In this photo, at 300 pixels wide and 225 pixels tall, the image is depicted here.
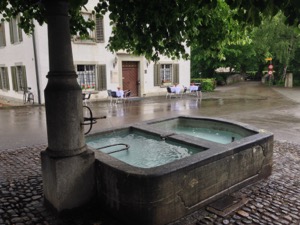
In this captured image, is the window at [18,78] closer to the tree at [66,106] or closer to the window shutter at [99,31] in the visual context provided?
the window shutter at [99,31]

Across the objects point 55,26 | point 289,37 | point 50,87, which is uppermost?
point 289,37

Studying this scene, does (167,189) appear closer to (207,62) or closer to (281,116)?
(281,116)

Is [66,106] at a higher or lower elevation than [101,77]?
lower

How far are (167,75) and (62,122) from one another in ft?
60.6

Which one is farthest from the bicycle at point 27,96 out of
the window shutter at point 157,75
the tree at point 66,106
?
the tree at point 66,106

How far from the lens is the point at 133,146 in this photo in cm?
541

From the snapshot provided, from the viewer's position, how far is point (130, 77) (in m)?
19.8

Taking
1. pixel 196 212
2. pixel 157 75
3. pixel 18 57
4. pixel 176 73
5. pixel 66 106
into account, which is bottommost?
pixel 196 212

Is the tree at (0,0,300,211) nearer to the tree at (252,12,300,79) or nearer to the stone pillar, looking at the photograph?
the stone pillar

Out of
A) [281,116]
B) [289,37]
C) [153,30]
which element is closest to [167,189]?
[153,30]

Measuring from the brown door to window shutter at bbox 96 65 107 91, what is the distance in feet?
5.70

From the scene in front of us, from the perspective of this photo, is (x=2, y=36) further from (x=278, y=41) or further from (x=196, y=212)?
(x=278, y=41)

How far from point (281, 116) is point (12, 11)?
10619 millimetres

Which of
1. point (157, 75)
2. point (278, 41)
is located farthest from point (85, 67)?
point (278, 41)
